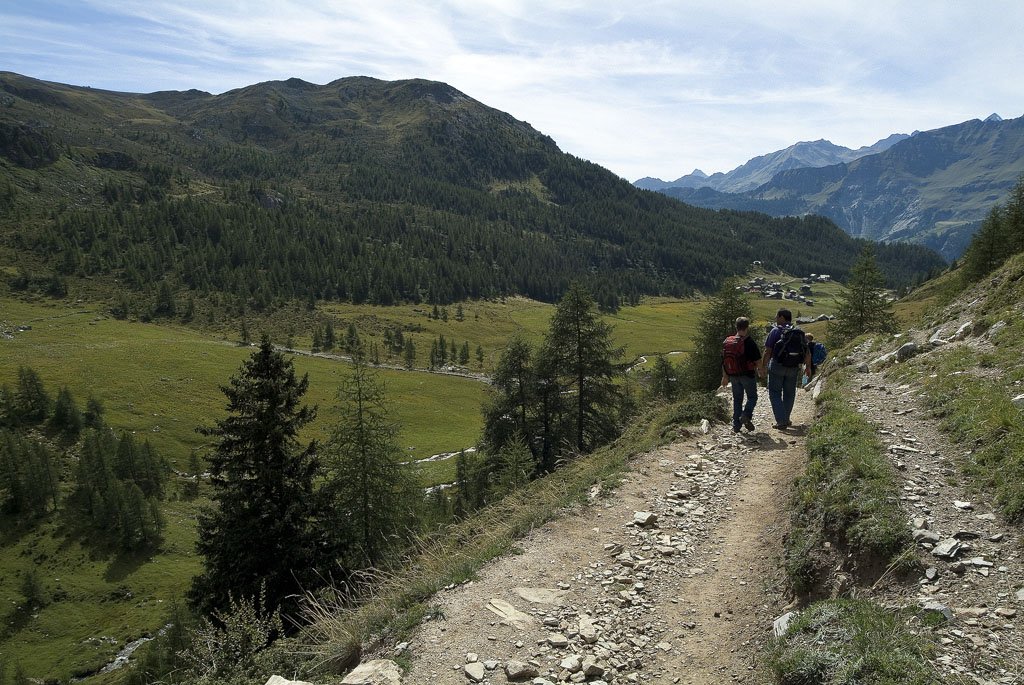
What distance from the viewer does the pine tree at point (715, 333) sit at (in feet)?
136

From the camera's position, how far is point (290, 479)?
77.7ft

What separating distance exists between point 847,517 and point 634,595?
366 centimetres

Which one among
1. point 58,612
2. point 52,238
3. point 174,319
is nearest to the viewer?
point 58,612

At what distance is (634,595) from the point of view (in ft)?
28.1

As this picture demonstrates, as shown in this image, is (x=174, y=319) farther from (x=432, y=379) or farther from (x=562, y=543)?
(x=562, y=543)

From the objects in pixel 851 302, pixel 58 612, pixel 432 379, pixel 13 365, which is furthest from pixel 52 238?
pixel 851 302

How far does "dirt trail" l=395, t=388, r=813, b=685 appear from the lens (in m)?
7.02

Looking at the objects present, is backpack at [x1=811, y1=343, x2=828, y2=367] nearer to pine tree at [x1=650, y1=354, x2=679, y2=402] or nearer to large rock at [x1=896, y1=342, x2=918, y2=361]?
large rock at [x1=896, y1=342, x2=918, y2=361]

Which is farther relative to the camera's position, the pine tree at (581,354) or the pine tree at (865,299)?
the pine tree at (865,299)

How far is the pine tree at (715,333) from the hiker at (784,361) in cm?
2623

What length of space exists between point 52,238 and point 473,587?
230 m

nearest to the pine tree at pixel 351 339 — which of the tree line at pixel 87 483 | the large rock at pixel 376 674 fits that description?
the tree line at pixel 87 483

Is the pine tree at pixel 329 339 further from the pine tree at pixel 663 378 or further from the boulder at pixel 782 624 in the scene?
the boulder at pixel 782 624

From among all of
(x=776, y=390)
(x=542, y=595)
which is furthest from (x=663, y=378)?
(x=542, y=595)
